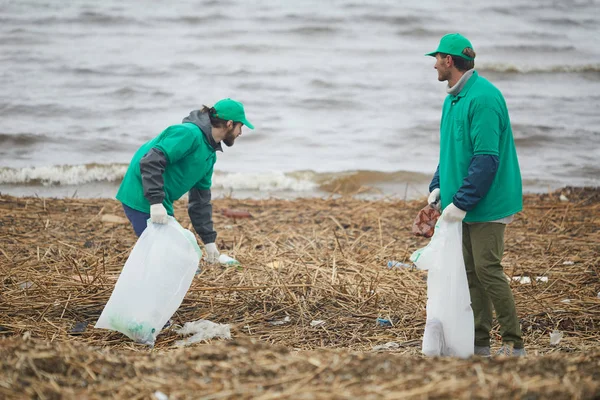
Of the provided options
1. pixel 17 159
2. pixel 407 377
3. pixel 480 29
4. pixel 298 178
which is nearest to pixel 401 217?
pixel 298 178

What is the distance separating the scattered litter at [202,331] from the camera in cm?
416

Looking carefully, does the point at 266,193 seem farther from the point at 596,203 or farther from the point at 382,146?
the point at 596,203

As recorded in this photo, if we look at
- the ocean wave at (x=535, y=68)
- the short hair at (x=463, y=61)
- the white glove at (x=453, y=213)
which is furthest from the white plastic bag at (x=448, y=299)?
the ocean wave at (x=535, y=68)

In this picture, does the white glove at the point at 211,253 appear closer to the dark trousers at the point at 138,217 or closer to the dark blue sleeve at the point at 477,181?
the dark trousers at the point at 138,217

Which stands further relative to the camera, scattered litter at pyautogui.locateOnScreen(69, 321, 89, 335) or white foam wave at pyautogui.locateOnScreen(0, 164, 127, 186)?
white foam wave at pyautogui.locateOnScreen(0, 164, 127, 186)

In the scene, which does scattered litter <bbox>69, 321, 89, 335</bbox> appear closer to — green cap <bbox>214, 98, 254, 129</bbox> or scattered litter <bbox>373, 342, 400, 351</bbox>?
green cap <bbox>214, 98, 254, 129</bbox>

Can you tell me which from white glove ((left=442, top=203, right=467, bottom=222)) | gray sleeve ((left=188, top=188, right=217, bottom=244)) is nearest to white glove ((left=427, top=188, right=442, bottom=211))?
white glove ((left=442, top=203, right=467, bottom=222))

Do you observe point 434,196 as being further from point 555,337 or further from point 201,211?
point 201,211

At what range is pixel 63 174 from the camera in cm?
1038

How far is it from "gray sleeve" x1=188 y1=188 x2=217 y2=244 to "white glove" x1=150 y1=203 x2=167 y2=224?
932mm

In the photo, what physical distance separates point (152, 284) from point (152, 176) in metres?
0.70

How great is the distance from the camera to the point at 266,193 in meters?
9.98

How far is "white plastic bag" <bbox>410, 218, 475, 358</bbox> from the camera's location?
3850mm

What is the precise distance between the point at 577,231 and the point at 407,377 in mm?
4836
